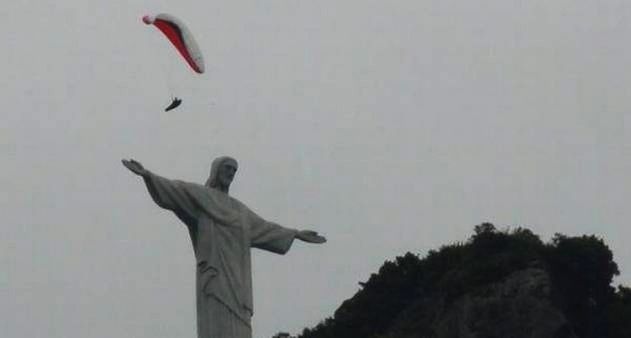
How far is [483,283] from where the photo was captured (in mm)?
70312

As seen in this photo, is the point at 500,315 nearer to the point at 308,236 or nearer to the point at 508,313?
the point at 508,313

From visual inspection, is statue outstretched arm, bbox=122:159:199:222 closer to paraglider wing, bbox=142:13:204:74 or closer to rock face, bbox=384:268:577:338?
paraglider wing, bbox=142:13:204:74

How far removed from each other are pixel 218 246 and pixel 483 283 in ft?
156

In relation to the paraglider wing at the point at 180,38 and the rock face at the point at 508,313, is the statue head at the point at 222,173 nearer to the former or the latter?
the paraglider wing at the point at 180,38

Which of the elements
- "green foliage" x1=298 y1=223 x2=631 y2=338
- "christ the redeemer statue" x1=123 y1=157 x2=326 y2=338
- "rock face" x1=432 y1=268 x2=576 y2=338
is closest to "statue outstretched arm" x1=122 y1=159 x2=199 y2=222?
"christ the redeemer statue" x1=123 y1=157 x2=326 y2=338

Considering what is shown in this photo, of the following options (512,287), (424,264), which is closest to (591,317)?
(512,287)

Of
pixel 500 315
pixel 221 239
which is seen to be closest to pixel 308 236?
pixel 221 239

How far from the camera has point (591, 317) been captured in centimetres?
7075

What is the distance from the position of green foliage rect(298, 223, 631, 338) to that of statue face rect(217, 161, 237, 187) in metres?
44.4

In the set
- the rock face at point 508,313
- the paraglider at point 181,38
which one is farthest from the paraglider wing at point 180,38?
the rock face at point 508,313

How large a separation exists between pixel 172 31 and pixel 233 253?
2.78m

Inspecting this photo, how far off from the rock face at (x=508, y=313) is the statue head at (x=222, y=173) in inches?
1649

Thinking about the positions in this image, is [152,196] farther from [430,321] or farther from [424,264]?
[424,264]

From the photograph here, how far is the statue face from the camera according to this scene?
78.1ft
